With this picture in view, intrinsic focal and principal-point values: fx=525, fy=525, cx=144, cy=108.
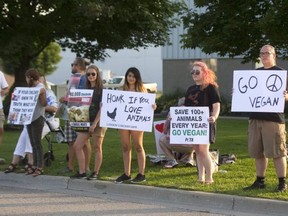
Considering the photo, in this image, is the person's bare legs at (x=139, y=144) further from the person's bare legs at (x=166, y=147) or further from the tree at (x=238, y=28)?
the tree at (x=238, y=28)

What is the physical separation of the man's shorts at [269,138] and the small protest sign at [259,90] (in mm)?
225

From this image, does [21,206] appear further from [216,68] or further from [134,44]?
[216,68]

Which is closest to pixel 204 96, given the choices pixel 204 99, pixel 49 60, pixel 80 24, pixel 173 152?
pixel 204 99

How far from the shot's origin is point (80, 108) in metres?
8.86

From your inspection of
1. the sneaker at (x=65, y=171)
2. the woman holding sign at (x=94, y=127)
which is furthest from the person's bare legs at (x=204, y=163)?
the sneaker at (x=65, y=171)

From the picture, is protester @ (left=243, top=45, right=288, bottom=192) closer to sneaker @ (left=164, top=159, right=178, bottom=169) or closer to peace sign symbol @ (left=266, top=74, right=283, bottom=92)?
peace sign symbol @ (left=266, top=74, right=283, bottom=92)

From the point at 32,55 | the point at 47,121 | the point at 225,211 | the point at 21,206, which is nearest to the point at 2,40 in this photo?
the point at 32,55

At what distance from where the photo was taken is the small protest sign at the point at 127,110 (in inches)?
331

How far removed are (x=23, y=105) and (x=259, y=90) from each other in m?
4.22

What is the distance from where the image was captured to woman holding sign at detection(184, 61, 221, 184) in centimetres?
805

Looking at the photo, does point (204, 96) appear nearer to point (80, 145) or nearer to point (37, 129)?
point (80, 145)

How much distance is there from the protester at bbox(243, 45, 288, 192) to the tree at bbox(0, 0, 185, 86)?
8470 millimetres

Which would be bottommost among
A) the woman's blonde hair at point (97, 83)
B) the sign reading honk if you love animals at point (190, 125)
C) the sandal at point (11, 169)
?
the sandal at point (11, 169)

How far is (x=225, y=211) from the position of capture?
716 centimetres
